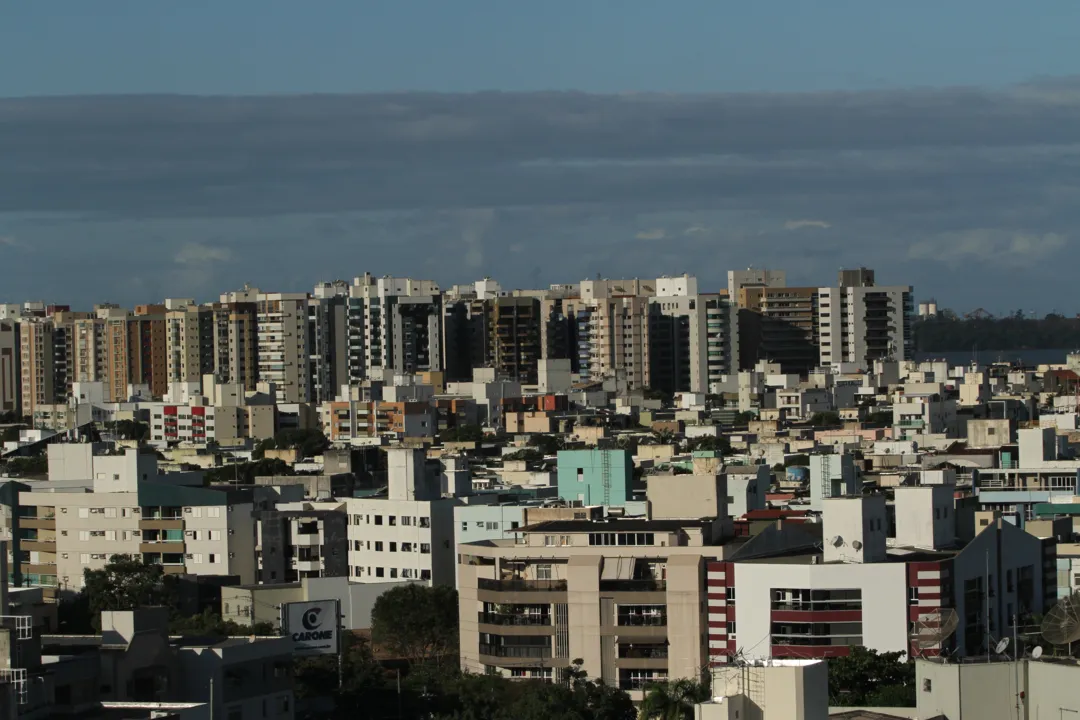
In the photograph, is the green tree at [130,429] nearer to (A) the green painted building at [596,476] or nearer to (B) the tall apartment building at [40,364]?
(B) the tall apartment building at [40,364]

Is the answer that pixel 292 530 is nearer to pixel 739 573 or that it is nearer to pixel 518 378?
pixel 739 573

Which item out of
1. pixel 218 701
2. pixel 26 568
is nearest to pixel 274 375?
pixel 26 568

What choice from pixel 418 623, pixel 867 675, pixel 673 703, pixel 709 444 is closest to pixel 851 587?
pixel 867 675


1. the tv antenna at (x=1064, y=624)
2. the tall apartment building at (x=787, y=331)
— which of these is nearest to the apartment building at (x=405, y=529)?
the tv antenna at (x=1064, y=624)

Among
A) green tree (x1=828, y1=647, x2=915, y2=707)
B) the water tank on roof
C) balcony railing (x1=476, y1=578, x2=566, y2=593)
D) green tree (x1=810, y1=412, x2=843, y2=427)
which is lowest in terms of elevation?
green tree (x1=828, y1=647, x2=915, y2=707)

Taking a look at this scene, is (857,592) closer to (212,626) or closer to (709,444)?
(212,626)

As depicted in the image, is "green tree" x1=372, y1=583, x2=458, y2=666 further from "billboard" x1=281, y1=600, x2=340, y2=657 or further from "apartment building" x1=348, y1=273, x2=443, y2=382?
"apartment building" x1=348, y1=273, x2=443, y2=382

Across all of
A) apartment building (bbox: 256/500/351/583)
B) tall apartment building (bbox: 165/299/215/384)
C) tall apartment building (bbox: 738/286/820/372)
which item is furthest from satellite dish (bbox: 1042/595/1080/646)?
tall apartment building (bbox: 738/286/820/372)
